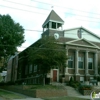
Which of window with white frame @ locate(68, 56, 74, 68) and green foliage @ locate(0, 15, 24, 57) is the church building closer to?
window with white frame @ locate(68, 56, 74, 68)

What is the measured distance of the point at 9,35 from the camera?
3962 cm

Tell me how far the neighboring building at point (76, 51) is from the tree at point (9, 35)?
5.42 meters

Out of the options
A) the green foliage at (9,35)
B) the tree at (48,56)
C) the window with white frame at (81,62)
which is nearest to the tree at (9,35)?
the green foliage at (9,35)

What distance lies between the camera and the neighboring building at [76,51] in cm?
4331

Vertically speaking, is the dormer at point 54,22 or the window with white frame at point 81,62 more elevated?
the dormer at point 54,22

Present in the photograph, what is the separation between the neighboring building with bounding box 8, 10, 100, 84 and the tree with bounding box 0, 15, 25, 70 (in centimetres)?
542

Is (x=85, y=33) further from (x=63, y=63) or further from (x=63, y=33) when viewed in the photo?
(x=63, y=63)

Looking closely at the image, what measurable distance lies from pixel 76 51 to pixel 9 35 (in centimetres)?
1365

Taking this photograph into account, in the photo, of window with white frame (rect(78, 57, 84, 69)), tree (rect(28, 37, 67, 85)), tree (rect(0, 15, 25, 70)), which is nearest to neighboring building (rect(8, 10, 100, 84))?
window with white frame (rect(78, 57, 84, 69))

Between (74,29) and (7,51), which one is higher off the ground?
(74,29)

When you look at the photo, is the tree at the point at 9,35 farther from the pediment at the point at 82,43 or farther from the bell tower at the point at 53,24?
the pediment at the point at 82,43

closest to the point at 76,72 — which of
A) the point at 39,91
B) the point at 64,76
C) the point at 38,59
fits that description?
the point at 64,76

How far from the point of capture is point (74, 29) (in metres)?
45.8

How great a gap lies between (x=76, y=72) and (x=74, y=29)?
898cm
